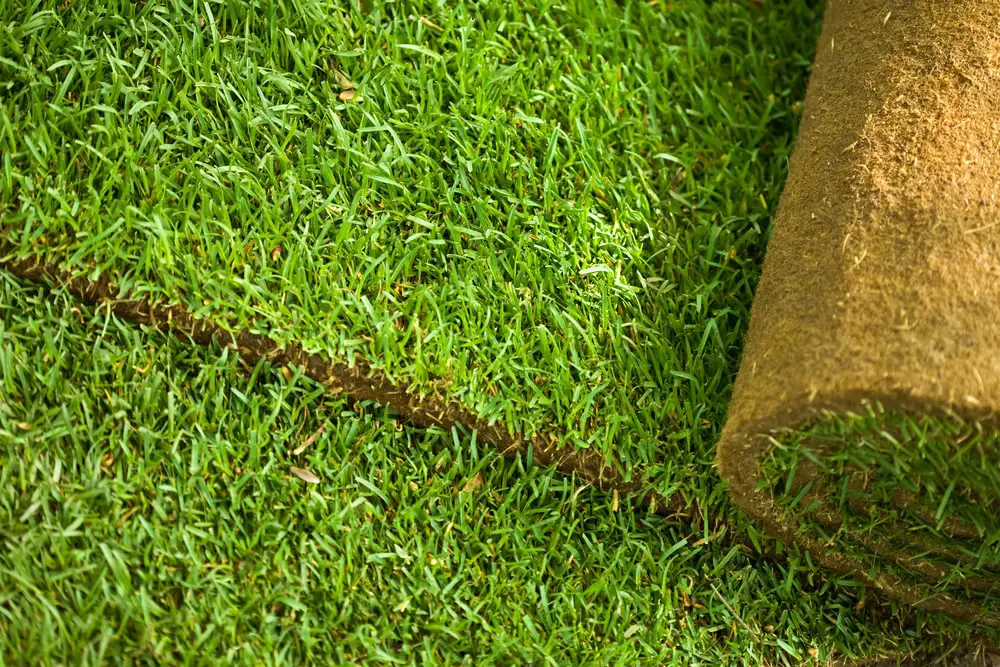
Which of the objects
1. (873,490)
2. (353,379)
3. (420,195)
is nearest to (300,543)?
(353,379)

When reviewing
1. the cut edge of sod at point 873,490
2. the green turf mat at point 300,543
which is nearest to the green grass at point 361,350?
the green turf mat at point 300,543

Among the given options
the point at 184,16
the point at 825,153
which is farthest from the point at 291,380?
the point at 825,153

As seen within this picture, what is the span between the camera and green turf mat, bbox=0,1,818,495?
7.04 ft

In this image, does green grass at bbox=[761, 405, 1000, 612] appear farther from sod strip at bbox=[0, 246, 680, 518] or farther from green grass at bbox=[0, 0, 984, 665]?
sod strip at bbox=[0, 246, 680, 518]

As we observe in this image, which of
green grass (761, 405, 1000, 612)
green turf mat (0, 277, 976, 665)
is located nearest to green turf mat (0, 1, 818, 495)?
green turf mat (0, 277, 976, 665)

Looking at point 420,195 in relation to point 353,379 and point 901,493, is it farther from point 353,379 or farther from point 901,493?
point 901,493

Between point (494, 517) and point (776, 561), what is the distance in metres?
0.77

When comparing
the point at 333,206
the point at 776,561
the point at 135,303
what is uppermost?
the point at 333,206

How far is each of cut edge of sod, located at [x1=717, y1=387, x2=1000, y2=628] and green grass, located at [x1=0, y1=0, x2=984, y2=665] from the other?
0.43 feet

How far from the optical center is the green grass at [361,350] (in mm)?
1969

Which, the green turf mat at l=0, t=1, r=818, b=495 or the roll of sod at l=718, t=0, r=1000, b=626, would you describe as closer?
the roll of sod at l=718, t=0, r=1000, b=626

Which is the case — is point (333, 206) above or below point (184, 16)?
below

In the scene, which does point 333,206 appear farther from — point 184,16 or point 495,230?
point 184,16

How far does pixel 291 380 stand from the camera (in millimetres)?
2135
